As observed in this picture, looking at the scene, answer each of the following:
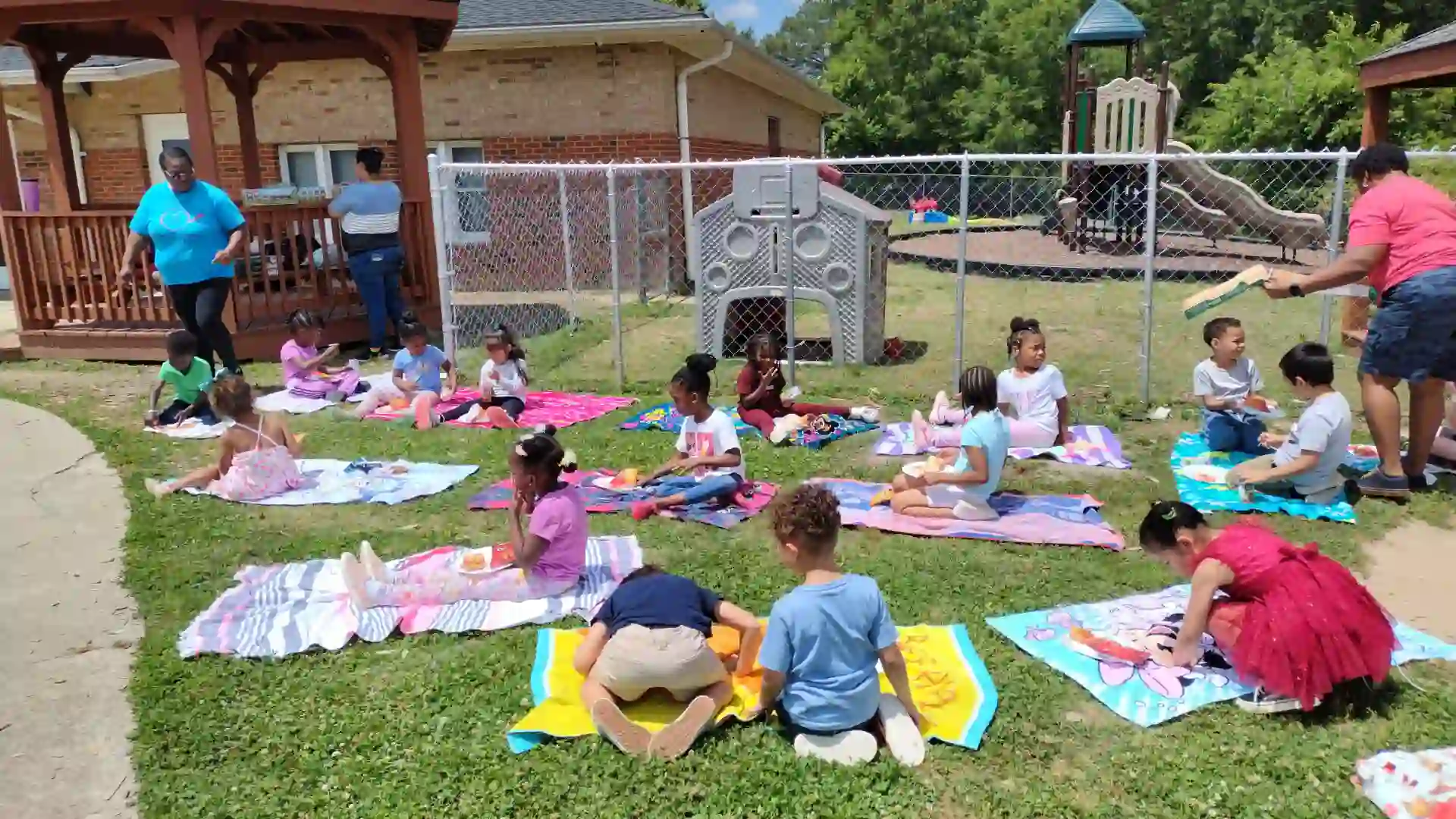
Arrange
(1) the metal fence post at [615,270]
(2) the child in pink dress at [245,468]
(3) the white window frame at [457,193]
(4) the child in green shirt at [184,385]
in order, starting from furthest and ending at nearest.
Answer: (3) the white window frame at [457,193]
(1) the metal fence post at [615,270]
(4) the child in green shirt at [184,385]
(2) the child in pink dress at [245,468]

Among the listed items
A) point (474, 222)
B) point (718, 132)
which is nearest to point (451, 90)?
point (474, 222)

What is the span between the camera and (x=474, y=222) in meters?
14.9

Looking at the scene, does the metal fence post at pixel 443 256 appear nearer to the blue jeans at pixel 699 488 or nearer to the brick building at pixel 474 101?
the blue jeans at pixel 699 488

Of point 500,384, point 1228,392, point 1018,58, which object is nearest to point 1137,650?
point 1228,392

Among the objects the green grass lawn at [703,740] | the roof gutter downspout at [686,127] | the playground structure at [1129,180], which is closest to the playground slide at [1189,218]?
Answer: the playground structure at [1129,180]

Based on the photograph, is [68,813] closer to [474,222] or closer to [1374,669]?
[1374,669]

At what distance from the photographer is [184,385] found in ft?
25.0

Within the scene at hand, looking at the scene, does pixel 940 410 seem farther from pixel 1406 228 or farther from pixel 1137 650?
pixel 1137 650

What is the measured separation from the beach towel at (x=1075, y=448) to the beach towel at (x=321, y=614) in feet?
8.58

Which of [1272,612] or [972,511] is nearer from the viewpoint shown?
[1272,612]

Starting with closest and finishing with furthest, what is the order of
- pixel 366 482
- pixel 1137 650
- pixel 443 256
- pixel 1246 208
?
pixel 1137 650 < pixel 366 482 < pixel 443 256 < pixel 1246 208

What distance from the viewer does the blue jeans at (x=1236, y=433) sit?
640cm

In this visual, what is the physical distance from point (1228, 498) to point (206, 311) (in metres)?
7.27

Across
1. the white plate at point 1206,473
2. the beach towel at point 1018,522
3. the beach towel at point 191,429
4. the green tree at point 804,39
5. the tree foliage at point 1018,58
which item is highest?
the green tree at point 804,39
